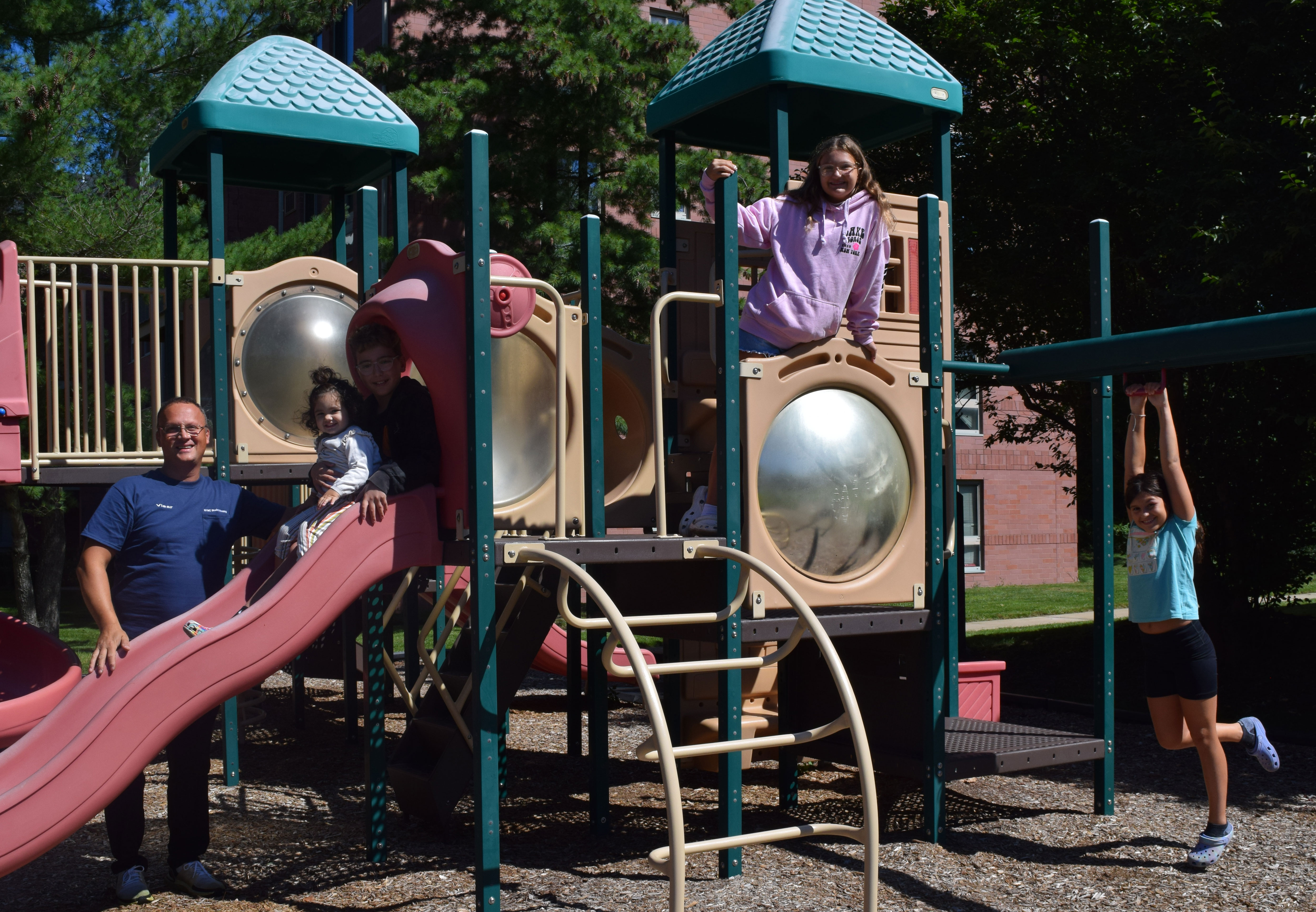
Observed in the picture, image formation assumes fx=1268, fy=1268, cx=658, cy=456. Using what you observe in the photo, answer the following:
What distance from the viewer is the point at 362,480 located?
4.98 m

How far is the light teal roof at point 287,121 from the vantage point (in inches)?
313

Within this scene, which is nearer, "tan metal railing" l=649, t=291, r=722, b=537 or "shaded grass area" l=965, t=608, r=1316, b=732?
"tan metal railing" l=649, t=291, r=722, b=537

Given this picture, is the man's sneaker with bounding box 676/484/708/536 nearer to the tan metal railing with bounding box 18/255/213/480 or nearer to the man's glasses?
the man's glasses

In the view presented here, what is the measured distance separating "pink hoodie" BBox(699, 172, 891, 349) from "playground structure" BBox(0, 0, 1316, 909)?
Result: 14 centimetres

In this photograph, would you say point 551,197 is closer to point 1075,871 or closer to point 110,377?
point 110,377

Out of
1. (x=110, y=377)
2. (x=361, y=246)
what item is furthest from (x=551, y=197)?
(x=361, y=246)

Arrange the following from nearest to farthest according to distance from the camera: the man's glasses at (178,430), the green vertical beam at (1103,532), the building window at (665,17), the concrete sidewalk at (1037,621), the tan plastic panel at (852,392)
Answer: the man's glasses at (178,430), the tan plastic panel at (852,392), the green vertical beam at (1103,532), the building window at (665,17), the concrete sidewalk at (1037,621)

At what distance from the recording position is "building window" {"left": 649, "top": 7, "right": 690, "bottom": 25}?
658 inches

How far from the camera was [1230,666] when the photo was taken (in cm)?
1208

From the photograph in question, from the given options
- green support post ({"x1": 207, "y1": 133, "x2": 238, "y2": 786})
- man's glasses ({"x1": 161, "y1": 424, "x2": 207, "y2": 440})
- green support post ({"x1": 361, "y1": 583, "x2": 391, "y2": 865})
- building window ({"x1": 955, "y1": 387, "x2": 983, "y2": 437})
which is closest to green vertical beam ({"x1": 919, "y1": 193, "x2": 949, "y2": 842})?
green support post ({"x1": 361, "y1": 583, "x2": 391, "y2": 865})

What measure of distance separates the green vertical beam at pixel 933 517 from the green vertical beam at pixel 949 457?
12cm

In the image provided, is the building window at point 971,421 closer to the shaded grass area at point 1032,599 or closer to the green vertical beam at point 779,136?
the shaded grass area at point 1032,599

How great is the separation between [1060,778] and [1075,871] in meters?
2.28

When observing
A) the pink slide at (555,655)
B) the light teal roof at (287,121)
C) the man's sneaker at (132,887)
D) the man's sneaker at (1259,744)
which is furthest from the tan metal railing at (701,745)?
the pink slide at (555,655)
